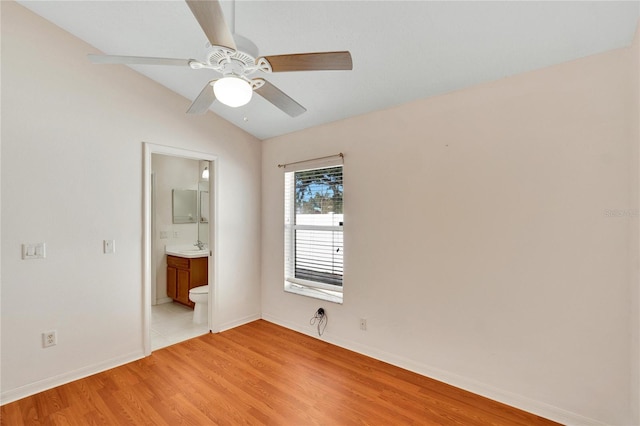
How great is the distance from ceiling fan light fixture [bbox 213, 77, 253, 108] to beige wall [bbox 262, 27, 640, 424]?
163 cm

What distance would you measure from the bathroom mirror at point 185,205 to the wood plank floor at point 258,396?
2388 millimetres

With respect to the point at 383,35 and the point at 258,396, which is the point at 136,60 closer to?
the point at 383,35

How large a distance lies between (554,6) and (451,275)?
5.84 ft

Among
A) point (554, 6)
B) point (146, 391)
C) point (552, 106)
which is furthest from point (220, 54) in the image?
point (146, 391)

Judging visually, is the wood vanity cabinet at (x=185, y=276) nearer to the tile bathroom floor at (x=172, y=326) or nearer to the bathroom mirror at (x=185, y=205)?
the tile bathroom floor at (x=172, y=326)

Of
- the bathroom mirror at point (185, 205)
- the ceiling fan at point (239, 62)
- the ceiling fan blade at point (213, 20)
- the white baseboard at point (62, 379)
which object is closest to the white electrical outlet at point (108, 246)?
the white baseboard at point (62, 379)

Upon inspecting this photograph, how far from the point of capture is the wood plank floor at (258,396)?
199 cm

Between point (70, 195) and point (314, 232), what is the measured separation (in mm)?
2231

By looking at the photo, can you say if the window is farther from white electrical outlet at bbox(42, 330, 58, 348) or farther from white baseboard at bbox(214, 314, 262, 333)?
white electrical outlet at bbox(42, 330, 58, 348)

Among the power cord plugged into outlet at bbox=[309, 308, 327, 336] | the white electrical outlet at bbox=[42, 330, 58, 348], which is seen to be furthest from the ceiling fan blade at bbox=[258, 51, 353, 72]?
the white electrical outlet at bbox=[42, 330, 58, 348]

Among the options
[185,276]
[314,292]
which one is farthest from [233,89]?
[185,276]

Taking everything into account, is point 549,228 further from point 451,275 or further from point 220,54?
point 220,54

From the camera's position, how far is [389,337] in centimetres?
276

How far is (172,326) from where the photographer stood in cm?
366
